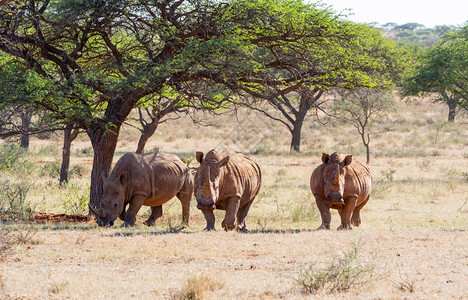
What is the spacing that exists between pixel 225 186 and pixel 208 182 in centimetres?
77

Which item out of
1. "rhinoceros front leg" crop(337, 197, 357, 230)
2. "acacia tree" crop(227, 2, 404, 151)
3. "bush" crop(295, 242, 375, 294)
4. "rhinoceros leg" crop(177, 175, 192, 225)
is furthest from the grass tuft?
"rhinoceros leg" crop(177, 175, 192, 225)

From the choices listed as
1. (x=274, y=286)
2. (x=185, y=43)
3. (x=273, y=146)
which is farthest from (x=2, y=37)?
(x=273, y=146)

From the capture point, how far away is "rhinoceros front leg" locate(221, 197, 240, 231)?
12055 millimetres

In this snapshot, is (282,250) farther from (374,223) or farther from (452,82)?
(452,82)

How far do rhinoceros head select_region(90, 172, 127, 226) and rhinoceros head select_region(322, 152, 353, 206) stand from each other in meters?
4.35

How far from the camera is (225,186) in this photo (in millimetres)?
12094

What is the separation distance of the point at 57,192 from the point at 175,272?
12.8m

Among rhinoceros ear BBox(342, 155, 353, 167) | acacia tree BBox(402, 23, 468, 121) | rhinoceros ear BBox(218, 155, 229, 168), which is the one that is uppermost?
acacia tree BBox(402, 23, 468, 121)

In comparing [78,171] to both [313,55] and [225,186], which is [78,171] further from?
[225,186]

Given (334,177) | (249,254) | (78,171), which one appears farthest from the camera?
Answer: (78,171)

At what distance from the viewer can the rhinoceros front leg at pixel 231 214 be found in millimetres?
12055

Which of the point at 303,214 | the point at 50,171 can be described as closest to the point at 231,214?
the point at 303,214

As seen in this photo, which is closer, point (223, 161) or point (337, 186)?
point (223, 161)

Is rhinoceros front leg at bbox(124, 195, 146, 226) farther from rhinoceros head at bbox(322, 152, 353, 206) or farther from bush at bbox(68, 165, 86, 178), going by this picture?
bush at bbox(68, 165, 86, 178)
